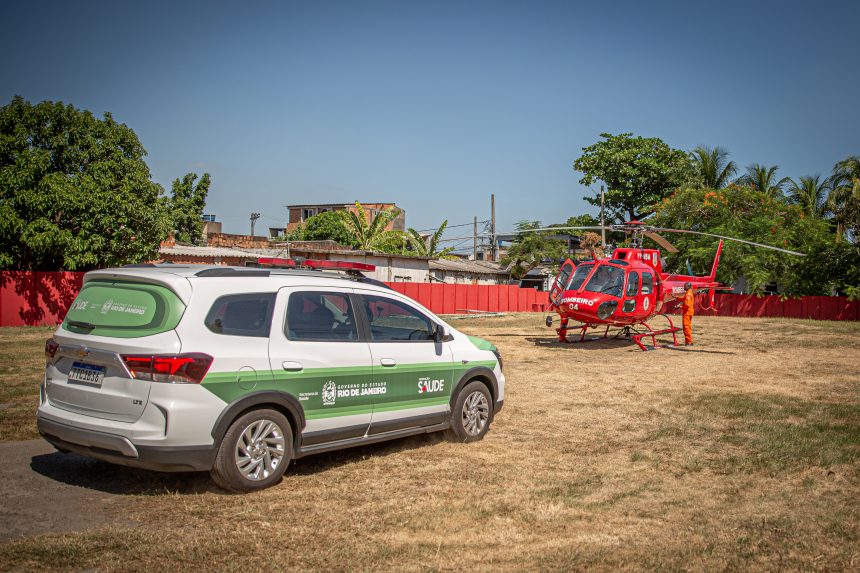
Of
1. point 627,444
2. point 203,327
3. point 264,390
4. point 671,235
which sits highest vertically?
point 671,235

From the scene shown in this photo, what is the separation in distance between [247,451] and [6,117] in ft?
78.8

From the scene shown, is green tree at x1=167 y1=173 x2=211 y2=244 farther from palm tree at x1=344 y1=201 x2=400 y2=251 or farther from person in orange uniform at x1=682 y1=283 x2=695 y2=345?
person in orange uniform at x1=682 y1=283 x2=695 y2=345

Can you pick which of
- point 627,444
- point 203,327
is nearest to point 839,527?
point 627,444

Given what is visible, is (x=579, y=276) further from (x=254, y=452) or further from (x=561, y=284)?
(x=254, y=452)

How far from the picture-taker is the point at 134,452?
5.20 m

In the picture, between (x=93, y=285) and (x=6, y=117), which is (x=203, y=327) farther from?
(x=6, y=117)

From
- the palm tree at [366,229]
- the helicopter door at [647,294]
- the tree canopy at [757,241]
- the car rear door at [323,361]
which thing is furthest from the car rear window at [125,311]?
the palm tree at [366,229]

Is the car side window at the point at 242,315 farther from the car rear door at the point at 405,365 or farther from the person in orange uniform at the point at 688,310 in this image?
the person in orange uniform at the point at 688,310

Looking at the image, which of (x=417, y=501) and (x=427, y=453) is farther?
(x=427, y=453)

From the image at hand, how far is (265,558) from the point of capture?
4.48 m

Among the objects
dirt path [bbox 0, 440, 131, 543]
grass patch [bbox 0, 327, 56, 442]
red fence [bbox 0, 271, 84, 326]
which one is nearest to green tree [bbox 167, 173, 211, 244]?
red fence [bbox 0, 271, 84, 326]

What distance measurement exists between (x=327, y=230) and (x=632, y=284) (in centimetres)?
4737

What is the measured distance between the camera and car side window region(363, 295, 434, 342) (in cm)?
692

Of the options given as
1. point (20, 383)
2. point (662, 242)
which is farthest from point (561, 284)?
point (20, 383)
